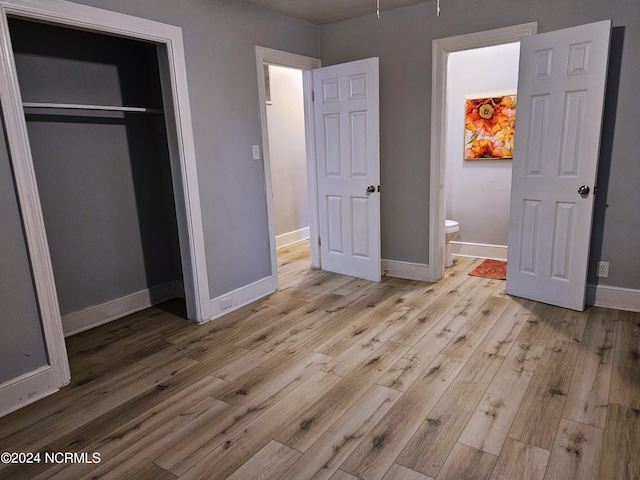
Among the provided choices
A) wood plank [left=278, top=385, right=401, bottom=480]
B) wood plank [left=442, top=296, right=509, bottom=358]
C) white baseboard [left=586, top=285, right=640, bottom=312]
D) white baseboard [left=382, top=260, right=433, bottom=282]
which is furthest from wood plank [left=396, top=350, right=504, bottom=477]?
white baseboard [left=382, top=260, right=433, bottom=282]

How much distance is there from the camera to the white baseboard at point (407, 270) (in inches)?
158

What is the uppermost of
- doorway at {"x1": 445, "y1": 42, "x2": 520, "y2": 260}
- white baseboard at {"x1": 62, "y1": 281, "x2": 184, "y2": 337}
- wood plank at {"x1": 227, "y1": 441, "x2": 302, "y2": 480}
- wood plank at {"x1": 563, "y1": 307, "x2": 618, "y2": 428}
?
doorway at {"x1": 445, "y1": 42, "x2": 520, "y2": 260}

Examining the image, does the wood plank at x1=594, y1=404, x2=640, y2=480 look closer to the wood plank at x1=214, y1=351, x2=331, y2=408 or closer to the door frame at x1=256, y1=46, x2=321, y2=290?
the wood plank at x1=214, y1=351, x2=331, y2=408

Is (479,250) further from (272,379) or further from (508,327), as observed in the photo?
(272,379)

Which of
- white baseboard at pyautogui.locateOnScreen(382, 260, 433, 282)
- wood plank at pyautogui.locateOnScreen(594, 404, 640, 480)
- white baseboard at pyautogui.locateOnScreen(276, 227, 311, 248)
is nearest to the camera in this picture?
wood plank at pyautogui.locateOnScreen(594, 404, 640, 480)

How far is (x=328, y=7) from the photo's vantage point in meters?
3.55

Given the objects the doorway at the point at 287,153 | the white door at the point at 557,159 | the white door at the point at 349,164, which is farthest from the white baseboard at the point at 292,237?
the white door at the point at 557,159

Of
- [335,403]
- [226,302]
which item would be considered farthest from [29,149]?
[335,403]

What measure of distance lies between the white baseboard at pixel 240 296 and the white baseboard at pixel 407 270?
3.80ft

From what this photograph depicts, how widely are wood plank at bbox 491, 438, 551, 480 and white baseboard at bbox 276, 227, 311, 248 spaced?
13.4 feet

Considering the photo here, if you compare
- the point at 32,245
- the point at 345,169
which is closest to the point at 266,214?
the point at 345,169

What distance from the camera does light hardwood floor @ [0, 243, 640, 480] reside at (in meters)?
1.79

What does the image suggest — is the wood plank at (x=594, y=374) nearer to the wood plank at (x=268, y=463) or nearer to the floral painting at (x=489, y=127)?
the wood plank at (x=268, y=463)

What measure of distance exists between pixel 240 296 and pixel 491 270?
250 centimetres
